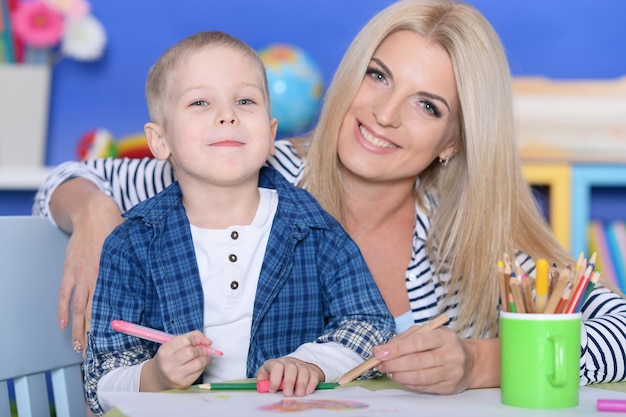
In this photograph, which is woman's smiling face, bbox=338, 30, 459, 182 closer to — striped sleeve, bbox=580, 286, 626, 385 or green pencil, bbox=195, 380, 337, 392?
striped sleeve, bbox=580, 286, 626, 385

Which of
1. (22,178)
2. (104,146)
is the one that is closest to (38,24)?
(104,146)

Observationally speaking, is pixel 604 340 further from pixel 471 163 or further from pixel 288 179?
pixel 288 179

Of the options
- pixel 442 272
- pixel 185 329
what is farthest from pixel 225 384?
pixel 442 272

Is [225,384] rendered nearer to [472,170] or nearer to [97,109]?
[472,170]

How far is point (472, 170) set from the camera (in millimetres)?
1765

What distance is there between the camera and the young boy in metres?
1.30

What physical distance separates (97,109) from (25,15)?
0.38 meters

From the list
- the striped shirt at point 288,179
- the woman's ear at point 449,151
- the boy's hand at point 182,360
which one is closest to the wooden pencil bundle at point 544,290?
the boy's hand at point 182,360

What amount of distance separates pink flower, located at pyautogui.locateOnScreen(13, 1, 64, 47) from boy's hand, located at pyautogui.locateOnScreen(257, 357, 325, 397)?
7.21 ft

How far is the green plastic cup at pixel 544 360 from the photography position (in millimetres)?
1015

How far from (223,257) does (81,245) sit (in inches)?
10.0

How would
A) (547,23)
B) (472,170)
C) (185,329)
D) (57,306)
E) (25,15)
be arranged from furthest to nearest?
(547,23), (25,15), (472,170), (57,306), (185,329)

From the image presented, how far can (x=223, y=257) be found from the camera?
4.44 ft

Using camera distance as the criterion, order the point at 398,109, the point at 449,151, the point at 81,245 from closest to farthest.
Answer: the point at 81,245, the point at 398,109, the point at 449,151
